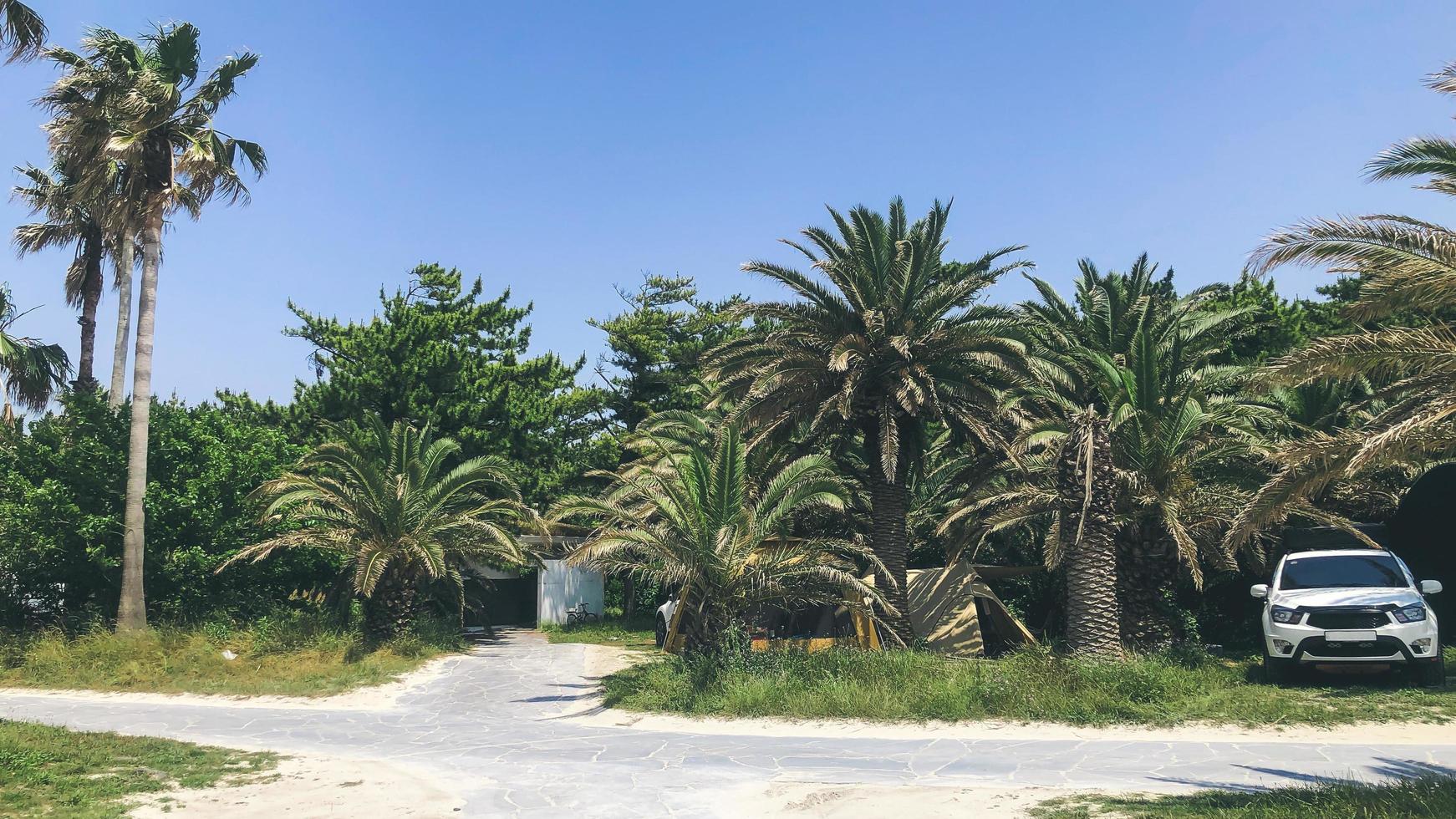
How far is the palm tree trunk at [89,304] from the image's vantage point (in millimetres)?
27906

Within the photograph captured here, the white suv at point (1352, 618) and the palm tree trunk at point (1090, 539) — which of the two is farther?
the palm tree trunk at point (1090, 539)

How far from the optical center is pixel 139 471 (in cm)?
2028

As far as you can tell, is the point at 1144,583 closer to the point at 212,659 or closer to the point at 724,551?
the point at 724,551

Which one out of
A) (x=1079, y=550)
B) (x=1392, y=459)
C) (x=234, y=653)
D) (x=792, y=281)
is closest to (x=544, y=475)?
(x=234, y=653)

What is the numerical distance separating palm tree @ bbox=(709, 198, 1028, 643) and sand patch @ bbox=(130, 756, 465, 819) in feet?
33.6

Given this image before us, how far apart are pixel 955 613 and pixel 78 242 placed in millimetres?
27545

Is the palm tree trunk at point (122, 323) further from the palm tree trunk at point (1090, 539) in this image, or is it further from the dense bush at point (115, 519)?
the palm tree trunk at point (1090, 539)

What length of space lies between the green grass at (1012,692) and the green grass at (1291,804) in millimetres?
4201

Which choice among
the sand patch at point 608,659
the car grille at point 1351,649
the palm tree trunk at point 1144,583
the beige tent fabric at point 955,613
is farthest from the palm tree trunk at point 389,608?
the car grille at point 1351,649

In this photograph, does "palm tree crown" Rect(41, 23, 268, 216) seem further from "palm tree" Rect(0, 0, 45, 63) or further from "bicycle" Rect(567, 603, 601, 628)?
"bicycle" Rect(567, 603, 601, 628)

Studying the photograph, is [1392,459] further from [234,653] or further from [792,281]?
[234,653]

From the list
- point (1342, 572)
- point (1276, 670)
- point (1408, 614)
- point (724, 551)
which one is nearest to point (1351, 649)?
point (1408, 614)

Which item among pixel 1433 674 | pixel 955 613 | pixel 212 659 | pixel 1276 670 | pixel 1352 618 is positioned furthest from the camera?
pixel 955 613

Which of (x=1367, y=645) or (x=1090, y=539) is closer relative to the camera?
(x=1367, y=645)
